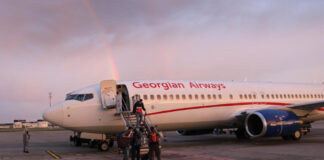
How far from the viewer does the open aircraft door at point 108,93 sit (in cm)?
1625

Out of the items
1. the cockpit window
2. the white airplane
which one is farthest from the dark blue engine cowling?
the cockpit window

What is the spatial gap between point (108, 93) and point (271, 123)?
9.07 m

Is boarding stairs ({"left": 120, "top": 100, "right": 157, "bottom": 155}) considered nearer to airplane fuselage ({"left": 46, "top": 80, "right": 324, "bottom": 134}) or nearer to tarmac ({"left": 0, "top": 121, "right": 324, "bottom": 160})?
airplane fuselage ({"left": 46, "top": 80, "right": 324, "bottom": 134})

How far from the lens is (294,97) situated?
925 inches

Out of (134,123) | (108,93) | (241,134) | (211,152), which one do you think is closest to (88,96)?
(108,93)

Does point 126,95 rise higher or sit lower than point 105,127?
higher

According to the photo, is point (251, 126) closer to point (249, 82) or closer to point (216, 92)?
point (216, 92)

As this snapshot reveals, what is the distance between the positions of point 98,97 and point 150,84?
3.13 metres

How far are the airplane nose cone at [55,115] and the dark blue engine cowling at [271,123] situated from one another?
1028 centimetres

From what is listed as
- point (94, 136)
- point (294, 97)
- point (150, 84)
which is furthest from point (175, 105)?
point (294, 97)

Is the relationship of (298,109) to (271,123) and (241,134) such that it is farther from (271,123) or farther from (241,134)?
(241,134)

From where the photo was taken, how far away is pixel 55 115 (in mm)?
15797

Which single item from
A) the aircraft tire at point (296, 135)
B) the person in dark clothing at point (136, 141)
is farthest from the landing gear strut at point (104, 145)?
the aircraft tire at point (296, 135)

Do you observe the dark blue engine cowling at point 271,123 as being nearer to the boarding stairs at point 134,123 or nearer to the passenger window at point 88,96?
the boarding stairs at point 134,123
